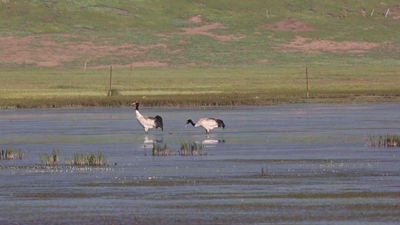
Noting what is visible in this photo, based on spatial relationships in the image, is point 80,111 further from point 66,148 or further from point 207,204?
point 207,204

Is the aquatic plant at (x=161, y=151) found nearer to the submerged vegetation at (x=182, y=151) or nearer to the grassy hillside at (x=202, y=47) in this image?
the submerged vegetation at (x=182, y=151)

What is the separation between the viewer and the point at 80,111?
42.2 meters

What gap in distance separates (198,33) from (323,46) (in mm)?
13767

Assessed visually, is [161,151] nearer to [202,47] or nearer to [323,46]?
[202,47]

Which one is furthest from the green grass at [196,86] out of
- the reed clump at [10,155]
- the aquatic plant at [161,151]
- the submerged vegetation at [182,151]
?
the reed clump at [10,155]

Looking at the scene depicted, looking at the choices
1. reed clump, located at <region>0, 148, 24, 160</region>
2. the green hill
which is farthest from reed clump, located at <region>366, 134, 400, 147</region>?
the green hill

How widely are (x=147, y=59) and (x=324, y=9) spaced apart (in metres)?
35.8

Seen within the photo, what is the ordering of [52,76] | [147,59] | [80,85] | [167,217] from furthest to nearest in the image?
[147,59]
[52,76]
[80,85]
[167,217]

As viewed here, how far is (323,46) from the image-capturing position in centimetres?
10625

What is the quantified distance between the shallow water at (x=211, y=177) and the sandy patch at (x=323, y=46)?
237 ft

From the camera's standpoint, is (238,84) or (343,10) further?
(343,10)

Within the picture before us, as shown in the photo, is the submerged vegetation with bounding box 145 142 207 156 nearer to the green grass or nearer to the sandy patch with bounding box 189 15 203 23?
the green grass

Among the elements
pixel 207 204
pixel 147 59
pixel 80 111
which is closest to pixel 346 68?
pixel 147 59

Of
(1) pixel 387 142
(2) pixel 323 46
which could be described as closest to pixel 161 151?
(1) pixel 387 142
